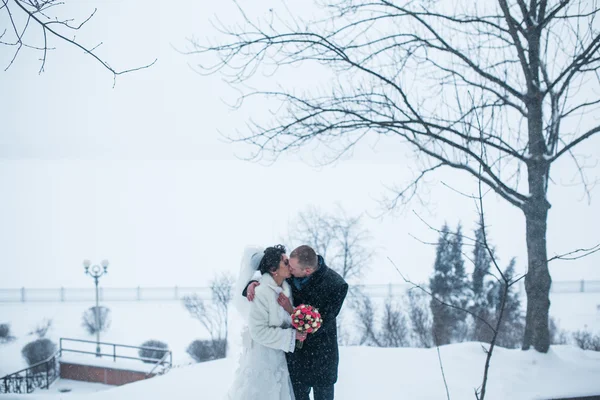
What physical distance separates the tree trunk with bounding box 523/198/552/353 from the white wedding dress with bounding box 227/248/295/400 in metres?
3.44

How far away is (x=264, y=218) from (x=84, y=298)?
11.7 m

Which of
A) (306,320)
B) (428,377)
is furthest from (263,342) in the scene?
(428,377)

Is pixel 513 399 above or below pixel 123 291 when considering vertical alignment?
above

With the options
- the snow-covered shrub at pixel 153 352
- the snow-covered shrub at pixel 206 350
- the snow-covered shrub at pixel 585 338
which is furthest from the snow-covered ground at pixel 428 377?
the snow-covered shrub at pixel 153 352

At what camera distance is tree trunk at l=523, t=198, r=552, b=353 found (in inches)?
195

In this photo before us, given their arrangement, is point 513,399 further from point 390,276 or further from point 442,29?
point 390,276

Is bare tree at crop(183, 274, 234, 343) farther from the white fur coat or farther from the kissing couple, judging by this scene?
the white fur coat

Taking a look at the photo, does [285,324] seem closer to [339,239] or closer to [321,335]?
[321,335]

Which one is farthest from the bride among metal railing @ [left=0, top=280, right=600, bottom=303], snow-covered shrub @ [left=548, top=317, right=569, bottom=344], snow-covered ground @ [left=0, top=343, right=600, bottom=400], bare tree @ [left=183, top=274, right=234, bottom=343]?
metal railing @ [left=0, top=280, right=600, bottom=303]

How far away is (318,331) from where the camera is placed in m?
3.05

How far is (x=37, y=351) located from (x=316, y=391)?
1595 centimetres

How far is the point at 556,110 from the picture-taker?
5445 mm

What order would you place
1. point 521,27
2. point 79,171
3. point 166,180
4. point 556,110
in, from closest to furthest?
point 521,27 → point 556,110 → point 166,180 → point 79,171

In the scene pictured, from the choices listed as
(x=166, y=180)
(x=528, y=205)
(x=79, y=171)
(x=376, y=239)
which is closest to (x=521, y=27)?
(x=528, y=205)
